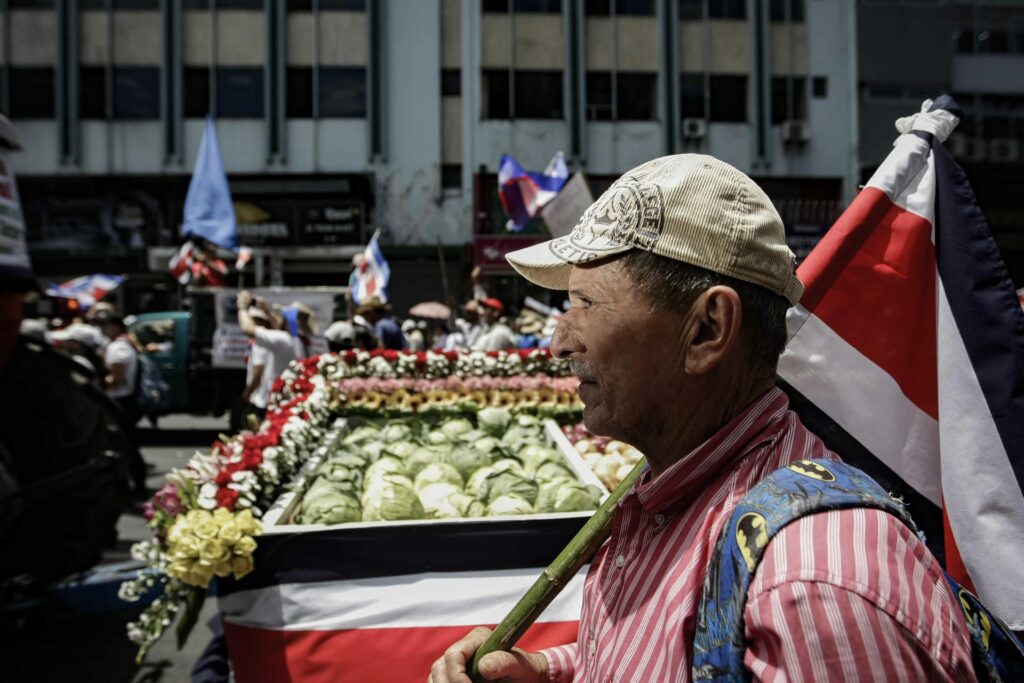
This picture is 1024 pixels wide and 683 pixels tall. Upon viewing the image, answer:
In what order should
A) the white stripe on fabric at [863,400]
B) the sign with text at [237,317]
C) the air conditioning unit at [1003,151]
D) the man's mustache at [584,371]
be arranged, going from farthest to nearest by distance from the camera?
the air conditioning unit at [1003,151]
the sign with text at [237,317]
the white stripe on fabric at [863,400]
the man's mustache at [584,371]

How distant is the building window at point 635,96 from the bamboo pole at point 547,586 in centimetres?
2440

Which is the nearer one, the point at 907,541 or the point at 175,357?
the point at 907,541

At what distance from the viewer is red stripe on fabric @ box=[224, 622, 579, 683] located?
9.82 ft

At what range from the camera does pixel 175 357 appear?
532 inches

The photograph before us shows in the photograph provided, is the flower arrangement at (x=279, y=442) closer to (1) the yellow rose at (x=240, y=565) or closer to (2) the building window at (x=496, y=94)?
(1) the yellow rose at (x=240, y=565)

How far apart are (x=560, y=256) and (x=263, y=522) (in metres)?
2.33

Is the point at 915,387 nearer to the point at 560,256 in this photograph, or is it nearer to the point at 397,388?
the point at 560,256

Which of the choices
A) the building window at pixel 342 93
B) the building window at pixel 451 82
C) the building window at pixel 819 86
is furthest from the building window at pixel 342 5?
the building window at pixel 819 86

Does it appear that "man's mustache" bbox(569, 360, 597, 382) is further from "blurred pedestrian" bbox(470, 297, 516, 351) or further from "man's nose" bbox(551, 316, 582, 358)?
"blurred pedestrian" bbox(470, 297, 516, 351)

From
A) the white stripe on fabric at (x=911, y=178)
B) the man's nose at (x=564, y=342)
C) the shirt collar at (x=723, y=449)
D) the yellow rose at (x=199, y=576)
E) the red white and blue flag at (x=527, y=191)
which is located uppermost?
the red white and blue flag at (x=527, y=191)

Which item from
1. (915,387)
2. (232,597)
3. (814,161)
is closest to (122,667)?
(232,597)

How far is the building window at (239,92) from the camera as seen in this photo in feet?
78.4

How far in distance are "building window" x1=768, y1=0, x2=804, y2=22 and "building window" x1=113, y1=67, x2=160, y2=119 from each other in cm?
1846

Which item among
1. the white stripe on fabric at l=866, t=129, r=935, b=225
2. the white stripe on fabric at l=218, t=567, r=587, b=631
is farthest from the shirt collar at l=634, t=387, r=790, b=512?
the white stripe on fabric at l=218, t=567, r=587, b=631
